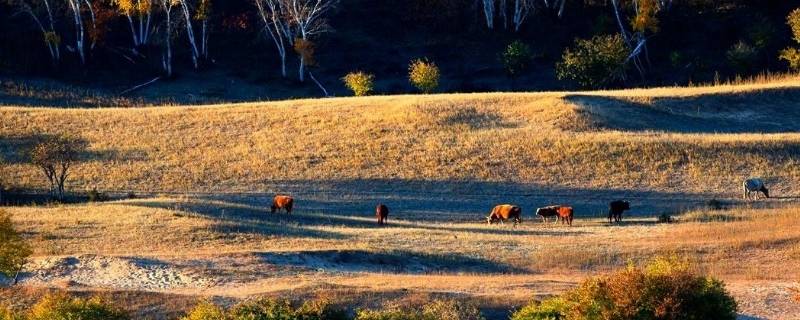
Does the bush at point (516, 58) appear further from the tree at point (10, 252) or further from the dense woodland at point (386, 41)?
the tree at point (10, 252)

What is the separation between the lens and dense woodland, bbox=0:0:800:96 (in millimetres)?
89250

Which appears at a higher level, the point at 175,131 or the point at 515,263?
the point at 175,131

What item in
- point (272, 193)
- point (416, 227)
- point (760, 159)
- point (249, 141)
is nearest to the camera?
point (416, 227)

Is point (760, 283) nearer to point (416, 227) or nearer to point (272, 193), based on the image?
point (416, 227)

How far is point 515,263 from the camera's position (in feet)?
121

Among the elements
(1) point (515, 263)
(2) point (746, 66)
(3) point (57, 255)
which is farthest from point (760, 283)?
(2) point (746, 66)

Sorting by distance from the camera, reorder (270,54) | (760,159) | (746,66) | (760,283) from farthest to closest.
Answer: (270,54) → (746,66) → (760,159) → (760,283)

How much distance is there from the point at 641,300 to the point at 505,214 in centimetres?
2040

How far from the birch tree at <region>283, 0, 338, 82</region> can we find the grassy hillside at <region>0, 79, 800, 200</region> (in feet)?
64.3

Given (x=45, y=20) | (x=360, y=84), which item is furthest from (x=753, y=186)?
(x=45, y=20)

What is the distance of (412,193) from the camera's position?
5306 centimetres

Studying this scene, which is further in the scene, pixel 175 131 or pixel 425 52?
pixel 425 52

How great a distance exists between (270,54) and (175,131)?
105 feet

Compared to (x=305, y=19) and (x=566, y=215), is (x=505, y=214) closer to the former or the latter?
(x=566, y=215)
